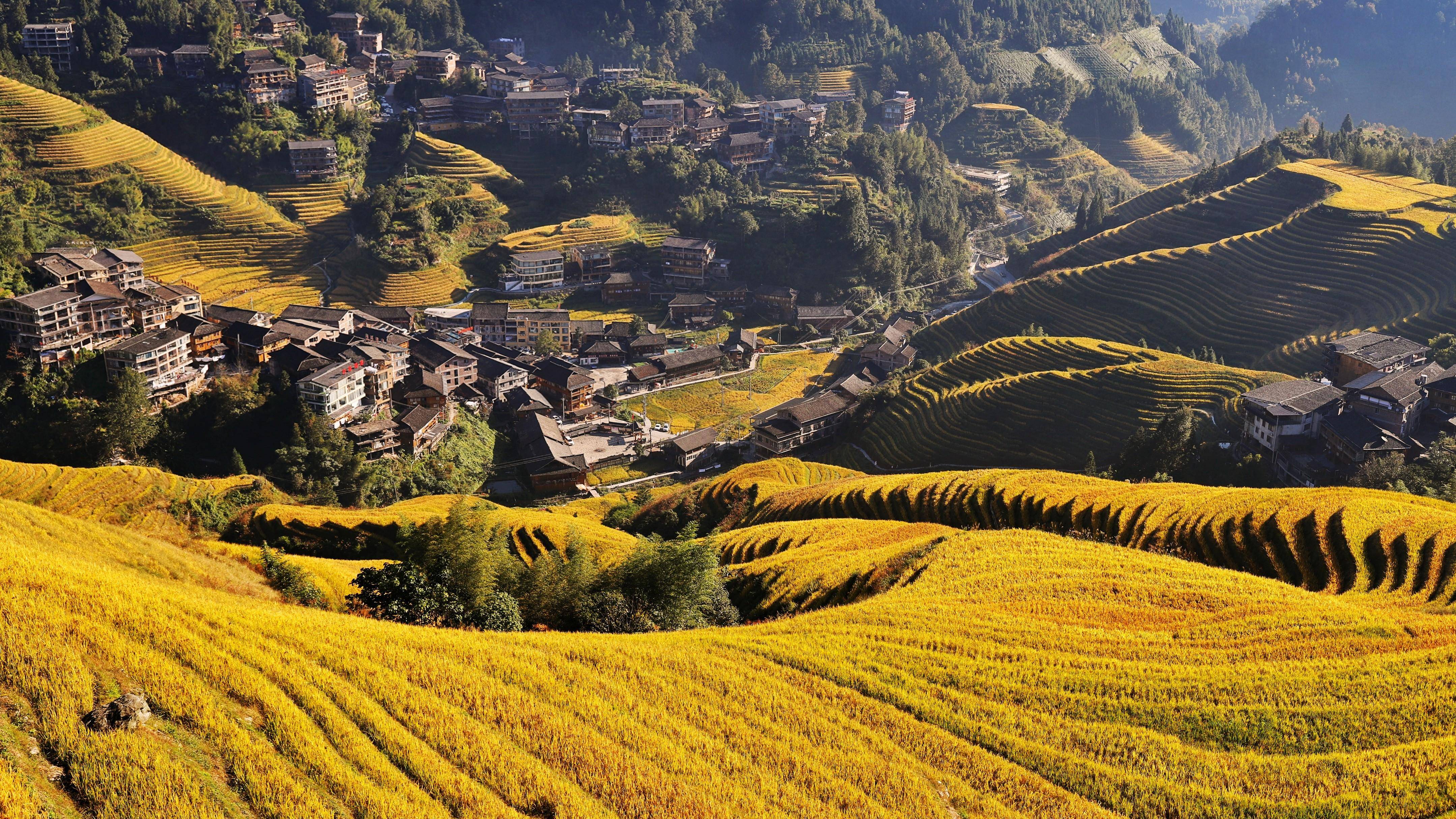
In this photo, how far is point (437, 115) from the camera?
71.6 meters

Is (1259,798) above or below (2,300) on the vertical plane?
above

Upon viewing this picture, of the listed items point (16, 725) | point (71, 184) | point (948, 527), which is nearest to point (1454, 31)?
point (948, 527)

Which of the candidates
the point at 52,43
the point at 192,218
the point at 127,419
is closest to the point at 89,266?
the point at 127,419

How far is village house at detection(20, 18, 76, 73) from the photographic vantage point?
61.4 m

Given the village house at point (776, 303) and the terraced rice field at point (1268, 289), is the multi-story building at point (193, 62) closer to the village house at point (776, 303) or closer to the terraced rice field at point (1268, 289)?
the village house at point (776, 303)

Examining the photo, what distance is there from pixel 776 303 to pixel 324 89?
34328 millimetres

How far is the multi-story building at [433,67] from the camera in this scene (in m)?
74.5

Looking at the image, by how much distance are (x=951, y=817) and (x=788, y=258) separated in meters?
54.8

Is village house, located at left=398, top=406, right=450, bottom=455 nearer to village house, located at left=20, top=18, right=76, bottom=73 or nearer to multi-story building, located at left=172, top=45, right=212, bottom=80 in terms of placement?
multi-story building, located at left=172, top=45, right=212, bottom=80

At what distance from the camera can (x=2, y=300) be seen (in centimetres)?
3541

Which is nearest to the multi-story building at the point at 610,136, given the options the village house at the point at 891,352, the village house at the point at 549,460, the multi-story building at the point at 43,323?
the village house at the point at 891,352

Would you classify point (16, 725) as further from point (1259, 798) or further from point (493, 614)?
point (1259, 798)

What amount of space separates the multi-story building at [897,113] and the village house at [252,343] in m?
62.5

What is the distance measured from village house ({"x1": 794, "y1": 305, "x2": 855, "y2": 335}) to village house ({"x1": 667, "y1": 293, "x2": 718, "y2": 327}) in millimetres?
5190
